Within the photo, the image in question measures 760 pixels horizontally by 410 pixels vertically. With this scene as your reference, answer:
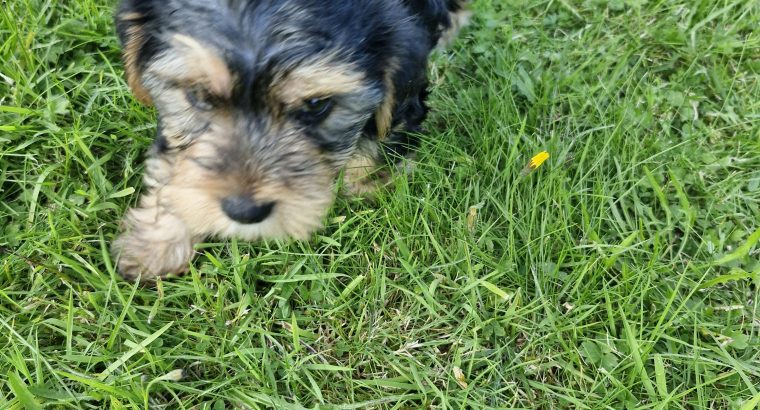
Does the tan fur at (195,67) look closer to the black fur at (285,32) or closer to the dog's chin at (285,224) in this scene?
the black fur at (285,32)

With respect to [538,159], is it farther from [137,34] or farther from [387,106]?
[137,34]

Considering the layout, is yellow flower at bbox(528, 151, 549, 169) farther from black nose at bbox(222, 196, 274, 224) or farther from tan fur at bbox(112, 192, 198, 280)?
tan fur at bbox(112, 192, 198, 280)

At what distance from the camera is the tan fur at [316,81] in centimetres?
204

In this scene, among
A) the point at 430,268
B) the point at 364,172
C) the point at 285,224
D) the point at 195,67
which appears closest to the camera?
the point at 195,67

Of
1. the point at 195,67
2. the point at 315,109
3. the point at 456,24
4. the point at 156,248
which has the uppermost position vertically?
the point at 195,67

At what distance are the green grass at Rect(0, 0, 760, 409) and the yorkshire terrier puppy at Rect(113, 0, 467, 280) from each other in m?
0.32

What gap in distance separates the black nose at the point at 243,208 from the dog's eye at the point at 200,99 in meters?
0.32

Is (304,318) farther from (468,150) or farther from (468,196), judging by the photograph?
(468,150)

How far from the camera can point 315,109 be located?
2.25 m

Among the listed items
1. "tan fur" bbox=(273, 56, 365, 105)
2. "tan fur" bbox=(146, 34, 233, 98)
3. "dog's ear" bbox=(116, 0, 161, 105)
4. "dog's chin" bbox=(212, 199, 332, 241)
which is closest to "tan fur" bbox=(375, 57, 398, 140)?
"tan fur" bbox=(273, 56, 365, 105)

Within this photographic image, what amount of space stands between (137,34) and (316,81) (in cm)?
75

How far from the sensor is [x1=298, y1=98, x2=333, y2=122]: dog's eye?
2.19m

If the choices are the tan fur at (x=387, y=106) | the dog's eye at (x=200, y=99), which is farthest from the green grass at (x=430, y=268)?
the dog's eye at (x=200, y=99)

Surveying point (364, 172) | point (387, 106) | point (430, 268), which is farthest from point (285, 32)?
point (430, 268)
